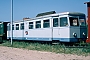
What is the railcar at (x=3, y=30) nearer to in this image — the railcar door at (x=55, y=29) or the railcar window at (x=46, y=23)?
the railcar window at (x=46, y=23)

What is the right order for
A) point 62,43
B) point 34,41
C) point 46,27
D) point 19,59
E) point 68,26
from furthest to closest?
point 34,41
point 46,27
point 62,43
point 68,26
point 19,59

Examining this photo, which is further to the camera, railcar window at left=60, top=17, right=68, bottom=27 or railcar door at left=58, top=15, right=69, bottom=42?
railcar window at left=60, top=17, right=68, bottom=27

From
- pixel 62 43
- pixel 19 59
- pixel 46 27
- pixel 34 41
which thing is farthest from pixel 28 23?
pixel 19 59

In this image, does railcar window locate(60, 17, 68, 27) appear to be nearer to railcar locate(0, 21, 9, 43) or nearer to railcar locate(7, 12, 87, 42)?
→ railcar locate(7, 12, 87, 42)

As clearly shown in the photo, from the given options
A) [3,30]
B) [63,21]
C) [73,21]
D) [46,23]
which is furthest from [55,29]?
[3,30]

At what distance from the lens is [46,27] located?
17.5m

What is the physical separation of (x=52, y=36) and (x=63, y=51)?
3.86m

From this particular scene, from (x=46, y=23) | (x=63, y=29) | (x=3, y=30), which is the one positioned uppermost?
(x=46, y=23)

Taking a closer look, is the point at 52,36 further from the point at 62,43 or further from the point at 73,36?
the point at 73,36

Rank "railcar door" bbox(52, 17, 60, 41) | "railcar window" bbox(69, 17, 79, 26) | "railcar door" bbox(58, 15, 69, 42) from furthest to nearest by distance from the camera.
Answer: "railcar door" bbox(52, 17, 60, 41) < "railcar window" bbox(69, 17, 79, 26) < "railcar door" bbox(58, 15, 69, 42)

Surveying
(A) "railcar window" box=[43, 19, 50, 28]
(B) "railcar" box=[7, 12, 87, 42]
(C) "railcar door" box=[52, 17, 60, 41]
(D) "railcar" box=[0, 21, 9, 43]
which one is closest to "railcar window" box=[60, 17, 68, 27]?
(B) "railcar" box=[7, 12, 87, 42]

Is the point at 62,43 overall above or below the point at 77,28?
below

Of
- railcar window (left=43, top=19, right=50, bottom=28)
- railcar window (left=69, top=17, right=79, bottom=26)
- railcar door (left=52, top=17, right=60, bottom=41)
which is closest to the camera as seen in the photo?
railcar window (left=69, top=17, right=79, bottom=26)

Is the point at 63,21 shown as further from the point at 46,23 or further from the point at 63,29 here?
the point at 46,23
